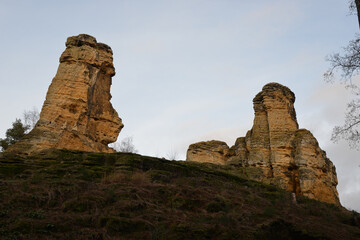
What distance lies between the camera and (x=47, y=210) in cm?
877

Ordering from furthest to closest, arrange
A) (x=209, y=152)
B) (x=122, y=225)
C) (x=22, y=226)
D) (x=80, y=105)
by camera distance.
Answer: (x=209, y=152) → (x=80, y=105) → (x=122, y=225) → (x=22, y=226)

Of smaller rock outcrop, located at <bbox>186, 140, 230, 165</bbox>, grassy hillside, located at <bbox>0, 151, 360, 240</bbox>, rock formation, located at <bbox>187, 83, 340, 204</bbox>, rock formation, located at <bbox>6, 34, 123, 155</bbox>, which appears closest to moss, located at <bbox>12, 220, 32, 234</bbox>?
grassy hillside, located at <bbox>0, 151, 360, 240</bbox>

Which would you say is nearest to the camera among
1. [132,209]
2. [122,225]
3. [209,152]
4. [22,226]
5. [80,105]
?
[22,226]

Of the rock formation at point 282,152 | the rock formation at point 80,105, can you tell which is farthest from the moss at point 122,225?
the rock formation at point 282,152

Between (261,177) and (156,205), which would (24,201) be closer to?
(156,205)

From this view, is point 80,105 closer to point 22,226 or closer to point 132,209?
point 132,209

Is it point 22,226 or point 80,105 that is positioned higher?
point 80,105

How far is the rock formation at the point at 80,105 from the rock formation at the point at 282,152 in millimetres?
13936

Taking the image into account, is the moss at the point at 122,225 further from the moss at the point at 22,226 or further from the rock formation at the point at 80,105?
the rock formation at the point at 80,105

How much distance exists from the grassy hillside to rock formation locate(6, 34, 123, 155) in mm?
8493

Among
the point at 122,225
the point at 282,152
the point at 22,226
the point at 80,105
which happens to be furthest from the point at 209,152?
the point at 22,226

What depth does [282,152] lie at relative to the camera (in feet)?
103

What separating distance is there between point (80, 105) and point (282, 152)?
1921 cm

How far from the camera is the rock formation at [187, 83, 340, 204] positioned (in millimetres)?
29234
